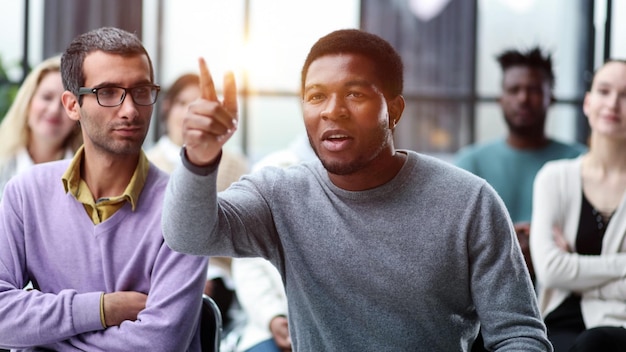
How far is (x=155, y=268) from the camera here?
1983mm

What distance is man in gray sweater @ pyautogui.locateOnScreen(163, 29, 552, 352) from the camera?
68.9 inches

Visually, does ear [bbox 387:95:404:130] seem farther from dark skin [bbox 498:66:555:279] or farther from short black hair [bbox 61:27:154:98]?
dark skin [bbox 498:66:555:279]

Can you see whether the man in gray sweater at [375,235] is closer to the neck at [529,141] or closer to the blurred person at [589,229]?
the blurred person at [589,229]

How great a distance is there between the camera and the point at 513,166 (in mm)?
3691

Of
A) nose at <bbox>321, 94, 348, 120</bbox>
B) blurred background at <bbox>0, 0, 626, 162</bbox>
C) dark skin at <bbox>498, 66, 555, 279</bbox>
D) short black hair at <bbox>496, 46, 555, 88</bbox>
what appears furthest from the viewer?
blurred background at <bbox>0, 0, 626, 162</bbox>

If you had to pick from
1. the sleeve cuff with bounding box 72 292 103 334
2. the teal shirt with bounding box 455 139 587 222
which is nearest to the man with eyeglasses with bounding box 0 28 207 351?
the sleeve cuff with bounding box 72 292 103 334

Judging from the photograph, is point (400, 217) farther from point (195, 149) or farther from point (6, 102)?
point (6, 102)

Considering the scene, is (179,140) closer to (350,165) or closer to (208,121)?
(350,165)

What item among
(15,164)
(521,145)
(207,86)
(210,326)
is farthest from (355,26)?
(207,86)

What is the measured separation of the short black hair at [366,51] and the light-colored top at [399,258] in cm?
21

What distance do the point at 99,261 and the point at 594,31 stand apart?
15.2 ft

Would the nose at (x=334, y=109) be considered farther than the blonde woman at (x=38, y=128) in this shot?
No

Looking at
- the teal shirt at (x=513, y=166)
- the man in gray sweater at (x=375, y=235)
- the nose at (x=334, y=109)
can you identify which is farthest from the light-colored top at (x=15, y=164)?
the teal shirt at (x=513, y=166)

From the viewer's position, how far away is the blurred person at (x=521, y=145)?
365cm
